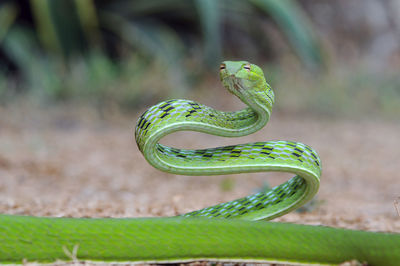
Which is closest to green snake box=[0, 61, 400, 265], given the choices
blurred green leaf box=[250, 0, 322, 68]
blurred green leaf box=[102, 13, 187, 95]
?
blurred green leaf box=[102, 13, 187, 95]

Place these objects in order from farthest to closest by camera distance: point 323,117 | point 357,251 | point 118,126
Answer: point 323,117 → point 118,126 → point 357,251

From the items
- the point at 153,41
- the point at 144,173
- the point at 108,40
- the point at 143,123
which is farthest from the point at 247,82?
the point at 108,40

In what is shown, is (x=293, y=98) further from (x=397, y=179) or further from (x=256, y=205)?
(x=256, y=205)

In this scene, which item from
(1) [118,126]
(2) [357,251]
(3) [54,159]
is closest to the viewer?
(2) [357,251]

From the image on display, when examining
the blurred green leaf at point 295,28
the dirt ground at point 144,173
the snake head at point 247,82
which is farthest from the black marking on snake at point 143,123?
the blurred green leaf at point 295,28

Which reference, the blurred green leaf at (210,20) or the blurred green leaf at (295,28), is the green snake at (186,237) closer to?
the blurred green leaf at (210,20)

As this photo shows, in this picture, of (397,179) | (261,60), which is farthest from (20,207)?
(261,60)

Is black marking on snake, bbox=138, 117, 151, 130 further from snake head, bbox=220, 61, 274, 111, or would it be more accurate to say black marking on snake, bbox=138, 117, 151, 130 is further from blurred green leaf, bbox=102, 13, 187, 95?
blurred green leaf, bbox=102, 13, 187, 95
